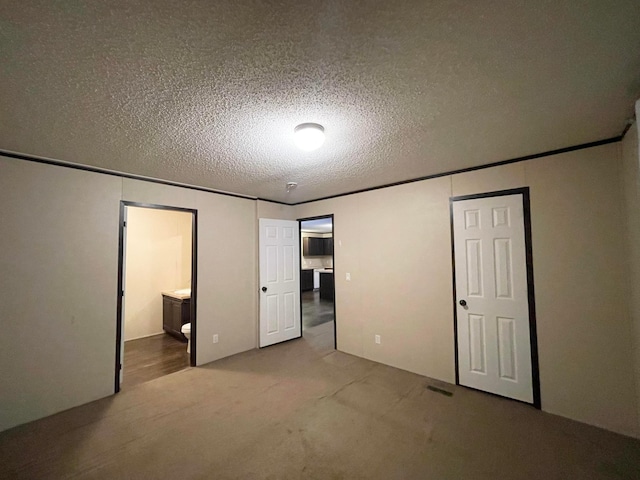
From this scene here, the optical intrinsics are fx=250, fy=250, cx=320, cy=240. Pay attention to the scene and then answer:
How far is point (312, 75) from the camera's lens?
129 cm

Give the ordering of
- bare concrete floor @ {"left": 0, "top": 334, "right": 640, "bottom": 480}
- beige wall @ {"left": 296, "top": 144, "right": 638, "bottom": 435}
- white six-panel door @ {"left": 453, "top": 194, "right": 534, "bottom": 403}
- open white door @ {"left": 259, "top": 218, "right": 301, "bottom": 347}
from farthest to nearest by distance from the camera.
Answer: open white door @ {"left": 259, "top": 218, "right": 301, "bottom": 347} → white six-panel door @ {"left": 453, "top": 194, "right": 534, "bottom": 403} → beige wall @ {"left": 296, "top": 144, "right": 638, "bottom": 435} → bare concrete floor @ {"left": 0, "top": 334, "right": 640, "bottom": 480}

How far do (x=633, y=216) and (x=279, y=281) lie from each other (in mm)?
4003

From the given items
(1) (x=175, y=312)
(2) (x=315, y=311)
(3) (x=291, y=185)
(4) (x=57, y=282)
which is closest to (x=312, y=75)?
(3) (x=291, y=185)

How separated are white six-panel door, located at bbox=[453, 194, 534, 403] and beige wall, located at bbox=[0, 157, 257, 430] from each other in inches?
146

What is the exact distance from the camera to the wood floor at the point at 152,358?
312cm

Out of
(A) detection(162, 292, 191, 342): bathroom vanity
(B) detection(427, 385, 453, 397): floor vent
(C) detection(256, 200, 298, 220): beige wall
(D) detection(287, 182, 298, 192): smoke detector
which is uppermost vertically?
(D) detection(287, 182, 298, 192): smoke detector

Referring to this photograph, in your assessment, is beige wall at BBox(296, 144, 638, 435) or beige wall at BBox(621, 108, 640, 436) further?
beige wall at BBox(296, 144, 638, 435)

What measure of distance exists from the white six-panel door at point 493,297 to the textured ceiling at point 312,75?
2.33 ft

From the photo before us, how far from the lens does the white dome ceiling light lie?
5.79 feet

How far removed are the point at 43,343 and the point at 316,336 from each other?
345 cm

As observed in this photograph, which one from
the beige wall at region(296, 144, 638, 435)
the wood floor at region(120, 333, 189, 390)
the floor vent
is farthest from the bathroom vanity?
the floor vent

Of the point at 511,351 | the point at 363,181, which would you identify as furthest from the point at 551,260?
the point at 363,181

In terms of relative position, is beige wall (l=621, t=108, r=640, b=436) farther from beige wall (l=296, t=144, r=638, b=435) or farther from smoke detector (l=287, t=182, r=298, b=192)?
smoke detector (l=287, t=182, r=298, b=192)

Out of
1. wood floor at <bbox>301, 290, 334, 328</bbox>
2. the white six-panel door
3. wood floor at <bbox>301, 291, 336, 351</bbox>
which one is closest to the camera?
the white six-panel door
